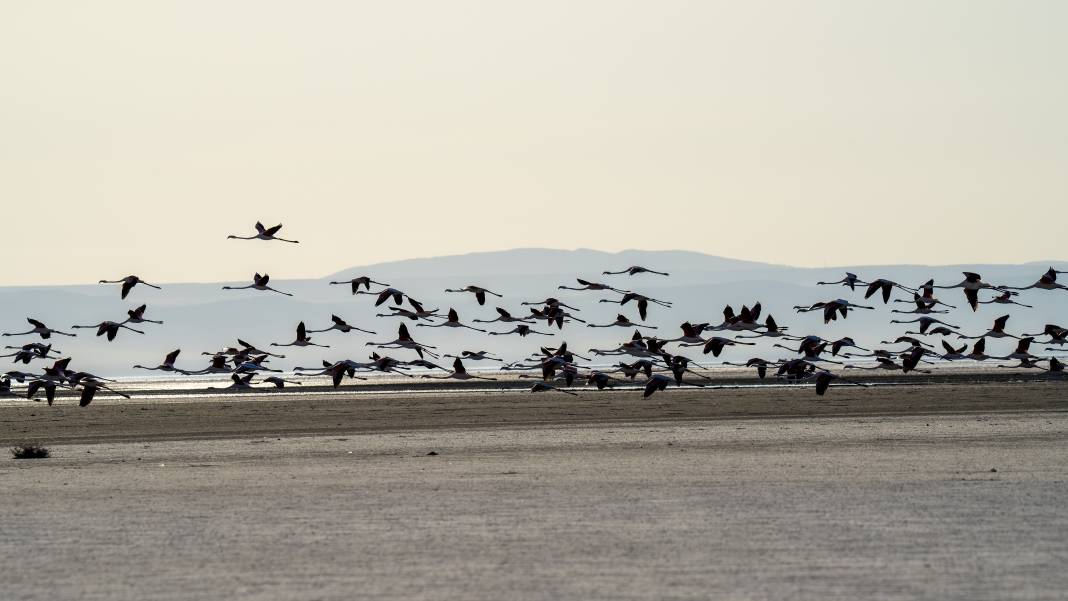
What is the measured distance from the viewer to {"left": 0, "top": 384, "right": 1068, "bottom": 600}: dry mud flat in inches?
720

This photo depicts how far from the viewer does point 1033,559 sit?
1925cm

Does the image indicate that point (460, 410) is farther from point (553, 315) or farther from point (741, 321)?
point (741, 321)

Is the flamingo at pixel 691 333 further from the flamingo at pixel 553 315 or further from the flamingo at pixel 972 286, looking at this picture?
the flamingo at pixel 972 286

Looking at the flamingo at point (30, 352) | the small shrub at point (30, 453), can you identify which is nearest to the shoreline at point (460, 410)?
the flamingo at point (30, 352)

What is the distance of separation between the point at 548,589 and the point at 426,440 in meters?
23.6

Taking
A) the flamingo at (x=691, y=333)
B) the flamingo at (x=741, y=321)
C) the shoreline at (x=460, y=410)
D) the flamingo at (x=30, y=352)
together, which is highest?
the flamingo at (x=741, y=321)

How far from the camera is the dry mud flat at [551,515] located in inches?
720

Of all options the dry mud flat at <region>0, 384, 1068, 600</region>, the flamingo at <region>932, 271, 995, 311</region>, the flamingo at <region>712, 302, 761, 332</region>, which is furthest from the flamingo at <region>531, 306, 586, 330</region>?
the flamingo at <region>932, 271, 995, 311</region>

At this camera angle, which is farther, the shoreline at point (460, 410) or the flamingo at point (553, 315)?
the shoreline at point (460, 410)

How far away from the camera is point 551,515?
24.1 metres

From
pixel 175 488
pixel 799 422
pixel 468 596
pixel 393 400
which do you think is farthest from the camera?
pixel 393 400

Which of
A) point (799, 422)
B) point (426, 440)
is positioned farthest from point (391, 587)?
point (799, 422)

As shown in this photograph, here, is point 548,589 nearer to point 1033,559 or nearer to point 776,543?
point 776,543

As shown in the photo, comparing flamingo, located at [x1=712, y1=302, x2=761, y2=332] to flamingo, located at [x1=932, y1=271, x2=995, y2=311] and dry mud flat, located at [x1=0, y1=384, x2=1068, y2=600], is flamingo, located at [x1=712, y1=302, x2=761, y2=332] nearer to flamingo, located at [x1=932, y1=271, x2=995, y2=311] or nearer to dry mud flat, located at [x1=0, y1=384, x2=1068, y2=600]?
dry mud flat, located at [x1=0, y1=384, x2=1068, y2=600]
